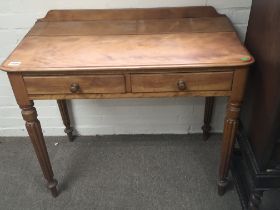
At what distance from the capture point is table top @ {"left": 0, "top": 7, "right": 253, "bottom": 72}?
1120mm

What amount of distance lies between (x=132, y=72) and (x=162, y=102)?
0.74 meters

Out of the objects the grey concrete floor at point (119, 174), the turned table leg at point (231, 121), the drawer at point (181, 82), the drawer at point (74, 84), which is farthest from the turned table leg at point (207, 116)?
the drawer at point (74, 84)

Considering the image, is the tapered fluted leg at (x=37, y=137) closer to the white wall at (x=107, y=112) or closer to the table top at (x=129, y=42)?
the table top at (x=129, y=42)

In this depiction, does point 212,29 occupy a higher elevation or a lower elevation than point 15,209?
higher

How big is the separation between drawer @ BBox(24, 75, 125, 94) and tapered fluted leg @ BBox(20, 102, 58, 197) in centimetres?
11

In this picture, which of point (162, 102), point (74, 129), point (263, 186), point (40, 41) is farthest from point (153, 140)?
point (40, 41)

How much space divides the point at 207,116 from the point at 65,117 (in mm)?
876

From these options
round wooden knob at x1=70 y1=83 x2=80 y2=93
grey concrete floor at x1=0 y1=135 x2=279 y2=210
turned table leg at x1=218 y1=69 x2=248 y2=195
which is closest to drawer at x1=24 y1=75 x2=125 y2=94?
round wooden knob at x1=70 y1=83 x2=80 y2=93

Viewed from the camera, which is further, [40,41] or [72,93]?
[40,41]

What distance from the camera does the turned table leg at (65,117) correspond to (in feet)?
5.91

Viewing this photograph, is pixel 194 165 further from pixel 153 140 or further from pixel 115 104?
pixel 115 104

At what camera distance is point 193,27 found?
1388 mm

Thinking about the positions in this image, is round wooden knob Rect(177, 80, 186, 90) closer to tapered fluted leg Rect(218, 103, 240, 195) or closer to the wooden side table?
the wooden side table

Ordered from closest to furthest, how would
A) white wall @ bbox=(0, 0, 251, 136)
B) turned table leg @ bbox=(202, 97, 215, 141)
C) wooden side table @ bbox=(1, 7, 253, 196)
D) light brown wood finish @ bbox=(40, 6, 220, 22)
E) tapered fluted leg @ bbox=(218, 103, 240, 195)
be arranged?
wooden side table @ bbox=(1, 7, 253, 196) → tapered fluted leg @ bbox=(218, 103, 240, 195) → light brown wood finish @ bbox=(40, 6, 220, 22) → white wall @ bbox=(0, 0, 251, 136) → turned table leg @ bbox=(202, 97, 215, 141)
